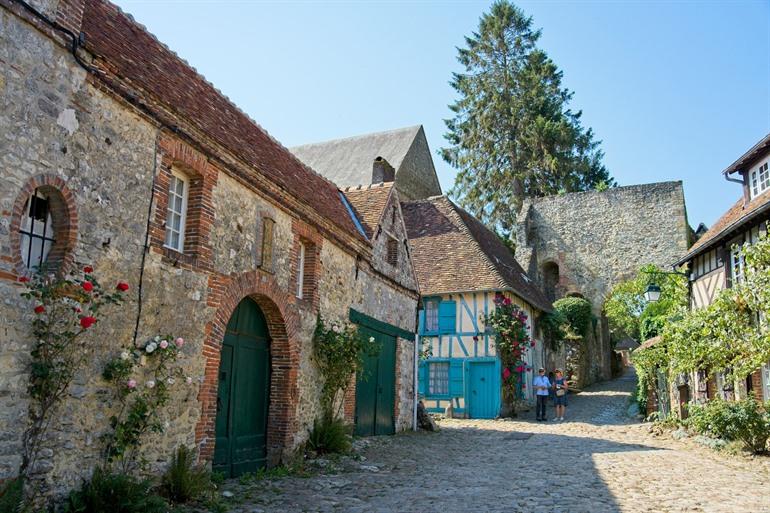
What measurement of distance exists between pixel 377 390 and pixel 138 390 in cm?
688

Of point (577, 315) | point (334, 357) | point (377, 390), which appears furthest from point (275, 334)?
point (577, 315)

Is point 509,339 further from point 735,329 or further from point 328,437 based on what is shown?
point 328,437

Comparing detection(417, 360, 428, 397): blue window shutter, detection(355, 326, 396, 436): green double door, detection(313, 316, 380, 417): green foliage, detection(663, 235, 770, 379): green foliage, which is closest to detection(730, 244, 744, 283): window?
detection(663, 235, 770, 379): green foliage

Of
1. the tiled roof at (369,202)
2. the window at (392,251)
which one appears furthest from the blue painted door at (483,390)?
the tiled roof at (369,202)

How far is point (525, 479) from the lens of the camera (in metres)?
8.04

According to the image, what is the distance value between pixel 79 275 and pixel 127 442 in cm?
159

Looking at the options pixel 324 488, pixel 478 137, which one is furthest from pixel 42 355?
pixel 478 137

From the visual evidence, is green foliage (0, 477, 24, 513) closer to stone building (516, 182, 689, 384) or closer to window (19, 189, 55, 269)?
window (19, 189, 55, 269)

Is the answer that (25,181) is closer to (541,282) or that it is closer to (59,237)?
(59,237)

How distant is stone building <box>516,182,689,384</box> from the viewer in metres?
27.5

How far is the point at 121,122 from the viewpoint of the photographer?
6.00 m

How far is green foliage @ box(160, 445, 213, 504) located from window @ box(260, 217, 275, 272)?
267 cm

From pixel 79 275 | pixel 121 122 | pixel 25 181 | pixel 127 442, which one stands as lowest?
pixel 127 442

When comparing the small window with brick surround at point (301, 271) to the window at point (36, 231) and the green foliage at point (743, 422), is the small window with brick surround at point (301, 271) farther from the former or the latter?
the green foliage at point (743, 422)
